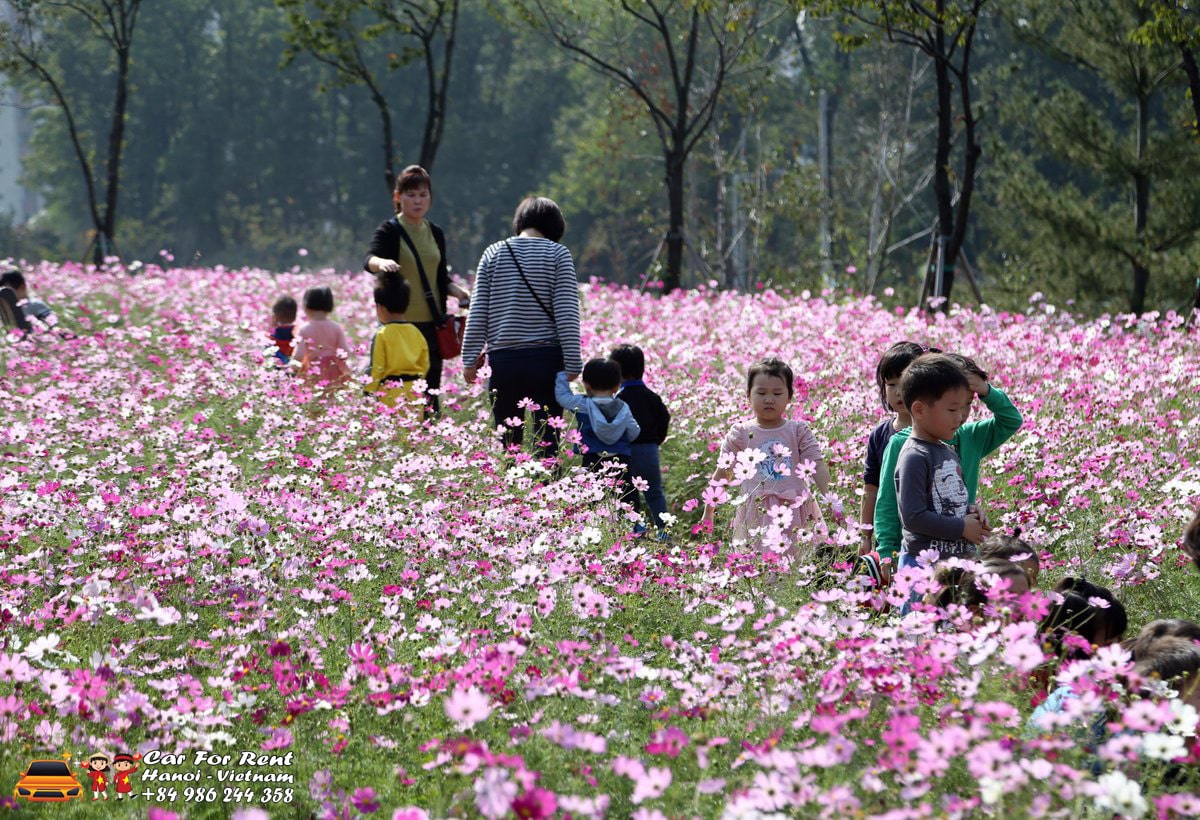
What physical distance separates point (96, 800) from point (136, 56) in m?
56.0

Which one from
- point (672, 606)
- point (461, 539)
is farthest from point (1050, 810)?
point (461, 539)

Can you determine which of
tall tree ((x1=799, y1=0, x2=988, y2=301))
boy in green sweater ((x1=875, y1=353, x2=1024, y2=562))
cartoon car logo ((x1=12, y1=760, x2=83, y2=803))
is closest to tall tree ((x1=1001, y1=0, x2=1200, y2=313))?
tall tree ((x1=799, y1=0, x2=988, y2=301))

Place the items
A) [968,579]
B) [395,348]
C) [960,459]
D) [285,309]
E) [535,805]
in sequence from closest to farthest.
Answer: [535,805] < [968,579] < [960,459] < [395,348] < [285,309]

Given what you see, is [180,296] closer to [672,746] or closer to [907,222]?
[672,746]

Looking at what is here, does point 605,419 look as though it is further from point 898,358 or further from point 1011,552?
point 1011,552

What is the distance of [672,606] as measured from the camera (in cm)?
480

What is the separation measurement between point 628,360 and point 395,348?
1.88m

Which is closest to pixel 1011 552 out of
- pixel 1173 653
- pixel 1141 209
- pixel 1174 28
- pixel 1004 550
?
pixel 1004 550

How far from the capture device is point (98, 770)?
11.2 feet

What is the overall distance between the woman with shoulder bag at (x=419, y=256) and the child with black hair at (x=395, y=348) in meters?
0.09

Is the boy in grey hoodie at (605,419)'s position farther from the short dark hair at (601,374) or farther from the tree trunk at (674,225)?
the tree trunk at (674,225)

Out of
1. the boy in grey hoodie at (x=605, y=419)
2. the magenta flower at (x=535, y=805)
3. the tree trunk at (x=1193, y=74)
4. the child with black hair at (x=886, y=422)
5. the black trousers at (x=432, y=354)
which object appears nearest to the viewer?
the magenta flower at (x=535, y=805)

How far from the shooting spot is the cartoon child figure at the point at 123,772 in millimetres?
3439

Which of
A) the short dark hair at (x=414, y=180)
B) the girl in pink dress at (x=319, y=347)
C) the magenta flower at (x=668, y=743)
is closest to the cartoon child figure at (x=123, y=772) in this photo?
the magenta flower at (x=668, y=743)
